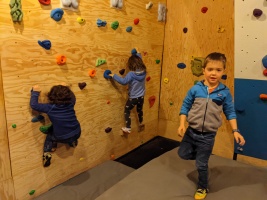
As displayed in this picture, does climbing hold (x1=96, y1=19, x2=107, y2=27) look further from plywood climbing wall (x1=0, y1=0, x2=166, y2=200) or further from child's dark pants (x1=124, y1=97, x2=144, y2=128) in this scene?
child's dark pants (x1=124, y1=97, x2=144, y2=128)

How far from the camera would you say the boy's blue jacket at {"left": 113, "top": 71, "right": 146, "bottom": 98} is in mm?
2316

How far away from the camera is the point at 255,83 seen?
2.19 m

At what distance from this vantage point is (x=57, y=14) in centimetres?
174

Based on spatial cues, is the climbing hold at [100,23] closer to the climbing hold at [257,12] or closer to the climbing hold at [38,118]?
the climbing hold at [38,118]

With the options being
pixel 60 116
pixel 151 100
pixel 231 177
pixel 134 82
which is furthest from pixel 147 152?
pixel 60 116

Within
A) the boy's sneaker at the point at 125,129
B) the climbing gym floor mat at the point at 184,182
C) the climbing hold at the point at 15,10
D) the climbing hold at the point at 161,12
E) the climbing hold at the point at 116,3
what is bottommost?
the climbing gym floor mat at the point at 184,182

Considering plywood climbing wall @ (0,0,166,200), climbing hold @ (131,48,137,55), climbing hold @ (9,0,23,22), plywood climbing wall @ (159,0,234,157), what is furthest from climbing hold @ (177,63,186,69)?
climbing hold @ (9,0,23,22)

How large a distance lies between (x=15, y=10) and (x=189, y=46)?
6.10 feet

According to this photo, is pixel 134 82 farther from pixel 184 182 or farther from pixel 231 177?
pixel 231 177

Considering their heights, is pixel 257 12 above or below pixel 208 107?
above

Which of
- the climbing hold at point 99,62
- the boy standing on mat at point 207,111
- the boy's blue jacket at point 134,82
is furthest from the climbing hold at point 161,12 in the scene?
the boy standing on mat at point 207,111

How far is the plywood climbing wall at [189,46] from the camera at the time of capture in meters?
2.56

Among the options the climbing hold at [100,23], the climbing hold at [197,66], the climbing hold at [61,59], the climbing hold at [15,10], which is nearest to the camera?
the climbing hold at [15,10]

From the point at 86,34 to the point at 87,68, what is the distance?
273mm
